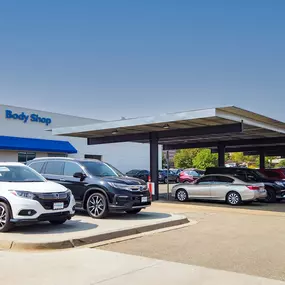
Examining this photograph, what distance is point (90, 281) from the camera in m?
5.95

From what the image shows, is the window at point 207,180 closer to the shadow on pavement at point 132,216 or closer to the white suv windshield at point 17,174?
the shadow on pavement at point 132,216

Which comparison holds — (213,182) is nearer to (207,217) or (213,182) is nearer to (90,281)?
(207,217)

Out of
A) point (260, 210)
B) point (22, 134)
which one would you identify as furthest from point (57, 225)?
point (22, 134)

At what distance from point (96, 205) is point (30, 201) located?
3.24 metres

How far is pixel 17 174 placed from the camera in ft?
34.3

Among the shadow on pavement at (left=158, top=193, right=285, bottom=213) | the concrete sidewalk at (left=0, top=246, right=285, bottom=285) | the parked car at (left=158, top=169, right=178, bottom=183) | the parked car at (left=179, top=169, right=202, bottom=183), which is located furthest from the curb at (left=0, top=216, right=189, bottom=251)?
the parked car at (left=158, top=169, right=178, bottom=183)

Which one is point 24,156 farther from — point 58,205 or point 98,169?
point 58,205

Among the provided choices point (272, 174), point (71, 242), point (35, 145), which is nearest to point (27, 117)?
point (35, 145)

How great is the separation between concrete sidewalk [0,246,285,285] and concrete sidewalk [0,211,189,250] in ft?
1.78

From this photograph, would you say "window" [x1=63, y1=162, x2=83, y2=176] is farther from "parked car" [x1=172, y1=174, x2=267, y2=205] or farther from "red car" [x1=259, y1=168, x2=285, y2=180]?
"red car" [x1=259, y1=168, x2=285, y2=180]

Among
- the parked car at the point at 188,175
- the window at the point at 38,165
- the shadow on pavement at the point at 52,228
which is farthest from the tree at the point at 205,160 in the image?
the shadow on pavement at the point at 52,228

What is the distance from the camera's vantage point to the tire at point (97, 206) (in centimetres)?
1195

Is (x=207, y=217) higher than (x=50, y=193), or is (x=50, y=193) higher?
(x=50, y=193)

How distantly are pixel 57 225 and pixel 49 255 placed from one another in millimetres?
3001
